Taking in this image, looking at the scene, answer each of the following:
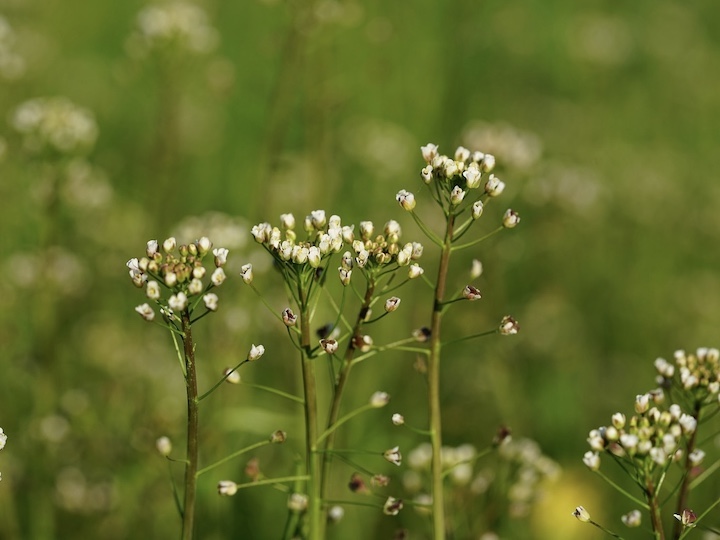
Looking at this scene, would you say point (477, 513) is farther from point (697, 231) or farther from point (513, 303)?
point (697, 231)

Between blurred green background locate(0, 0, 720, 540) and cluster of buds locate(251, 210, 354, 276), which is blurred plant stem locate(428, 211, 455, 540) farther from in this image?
blurred green background locate(0, 0, 720, 540)

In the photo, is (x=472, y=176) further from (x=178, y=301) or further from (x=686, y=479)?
(x=686, y=479)

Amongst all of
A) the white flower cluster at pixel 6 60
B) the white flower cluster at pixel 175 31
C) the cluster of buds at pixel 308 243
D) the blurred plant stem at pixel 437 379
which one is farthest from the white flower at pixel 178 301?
the white flower cluster at pixel 175 31

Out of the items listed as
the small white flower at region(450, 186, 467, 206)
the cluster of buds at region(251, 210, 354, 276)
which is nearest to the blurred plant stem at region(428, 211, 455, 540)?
the small white flower at region(450, 186, 467, 206)

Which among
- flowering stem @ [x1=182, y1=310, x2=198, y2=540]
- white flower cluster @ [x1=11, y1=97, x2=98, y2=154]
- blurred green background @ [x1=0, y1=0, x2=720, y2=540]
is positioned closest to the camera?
flowering stem @ [x1=182, y1=310, x2=198, y2=540]

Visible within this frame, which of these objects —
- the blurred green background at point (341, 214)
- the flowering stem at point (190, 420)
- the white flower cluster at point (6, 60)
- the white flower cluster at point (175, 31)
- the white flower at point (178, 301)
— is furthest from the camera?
the white flower cluster at point (175, 31)

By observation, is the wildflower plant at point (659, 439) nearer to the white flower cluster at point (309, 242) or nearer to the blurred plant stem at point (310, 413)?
the blurred plant stem at point (310, 413)
